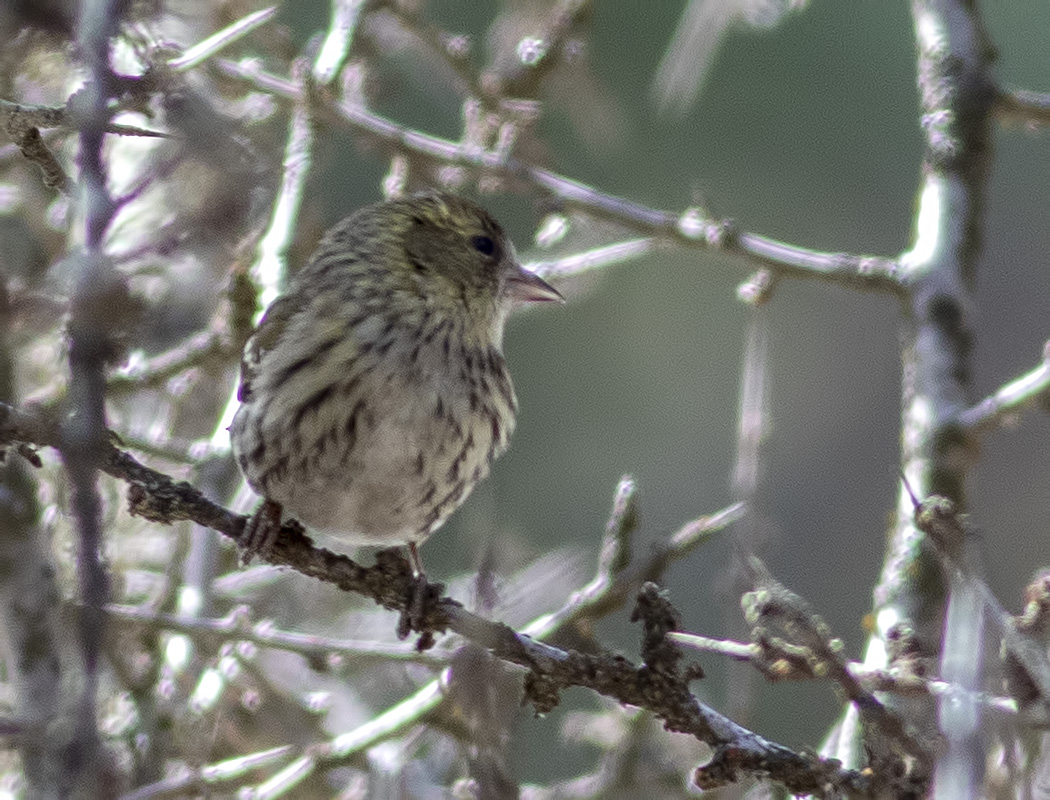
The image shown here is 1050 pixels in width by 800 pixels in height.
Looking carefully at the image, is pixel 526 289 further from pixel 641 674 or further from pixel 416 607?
pixel 641 674

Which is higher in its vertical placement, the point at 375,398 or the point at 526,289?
the point at 526,289

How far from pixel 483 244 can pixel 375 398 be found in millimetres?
705

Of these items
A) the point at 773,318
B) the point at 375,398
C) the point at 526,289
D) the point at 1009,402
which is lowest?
the point at 773,318

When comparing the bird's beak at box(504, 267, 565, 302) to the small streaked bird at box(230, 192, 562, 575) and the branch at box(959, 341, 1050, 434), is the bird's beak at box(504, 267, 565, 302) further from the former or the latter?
the branch at box(959, 341, 1050, 434)

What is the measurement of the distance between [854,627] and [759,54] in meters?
4.17

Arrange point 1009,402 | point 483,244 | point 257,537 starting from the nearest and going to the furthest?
1. point 257,537
2. point 1009,402
3. point 483,244

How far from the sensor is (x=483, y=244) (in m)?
3.67

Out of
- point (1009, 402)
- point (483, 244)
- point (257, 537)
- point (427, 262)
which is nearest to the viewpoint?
point (257, 537)

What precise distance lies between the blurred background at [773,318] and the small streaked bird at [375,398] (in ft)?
10.7

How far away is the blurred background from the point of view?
23.6ft

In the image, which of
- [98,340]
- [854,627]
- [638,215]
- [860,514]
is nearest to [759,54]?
Answer: [860,514]

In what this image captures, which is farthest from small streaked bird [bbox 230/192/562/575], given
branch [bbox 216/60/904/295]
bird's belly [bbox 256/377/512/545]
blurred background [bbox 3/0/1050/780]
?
blurred background [bbox 3/0/1050/780]

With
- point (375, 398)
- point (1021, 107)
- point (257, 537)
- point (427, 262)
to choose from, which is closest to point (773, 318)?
point (1021, 107)

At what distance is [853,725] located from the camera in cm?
282
